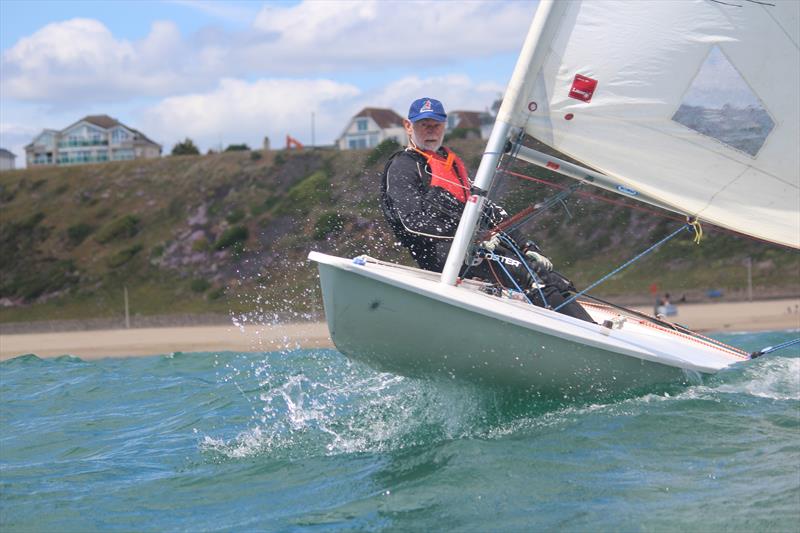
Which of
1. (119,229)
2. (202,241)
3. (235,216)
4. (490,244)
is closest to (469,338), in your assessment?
(490,244)

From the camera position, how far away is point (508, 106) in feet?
19.4

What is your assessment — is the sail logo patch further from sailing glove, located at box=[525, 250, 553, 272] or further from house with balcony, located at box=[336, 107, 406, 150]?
house with balcony, located at box=[336, 107, 406, 150]

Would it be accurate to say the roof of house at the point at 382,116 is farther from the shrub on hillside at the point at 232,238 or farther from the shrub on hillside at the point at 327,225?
the shrub on hillside at the point at 327,225

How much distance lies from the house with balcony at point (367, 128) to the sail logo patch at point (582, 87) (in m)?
58.7

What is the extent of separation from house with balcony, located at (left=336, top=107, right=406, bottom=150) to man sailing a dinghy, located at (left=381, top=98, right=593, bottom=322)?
57.9 m

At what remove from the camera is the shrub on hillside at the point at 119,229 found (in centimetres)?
3991

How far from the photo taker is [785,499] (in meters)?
4.50

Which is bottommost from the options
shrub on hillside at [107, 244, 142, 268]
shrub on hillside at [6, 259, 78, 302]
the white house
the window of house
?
shrub on hillside at [6, 259, 78, 302]

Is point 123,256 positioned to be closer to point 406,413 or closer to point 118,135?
point 406,413

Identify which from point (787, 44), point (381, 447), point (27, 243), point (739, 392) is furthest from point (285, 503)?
point (27, 243)

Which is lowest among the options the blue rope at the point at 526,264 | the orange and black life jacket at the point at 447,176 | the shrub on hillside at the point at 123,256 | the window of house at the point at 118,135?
the shrub on hillside at the point at 123,256

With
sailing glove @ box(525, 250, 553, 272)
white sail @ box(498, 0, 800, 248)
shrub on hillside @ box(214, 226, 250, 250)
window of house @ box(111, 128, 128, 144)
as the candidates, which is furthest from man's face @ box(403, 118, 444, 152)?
window of house @ box(111, 128, 128, 144)

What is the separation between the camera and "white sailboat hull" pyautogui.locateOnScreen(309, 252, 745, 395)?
5.50 meters

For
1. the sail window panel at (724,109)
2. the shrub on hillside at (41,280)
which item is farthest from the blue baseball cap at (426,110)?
the shrub on hillside at (41,280)
